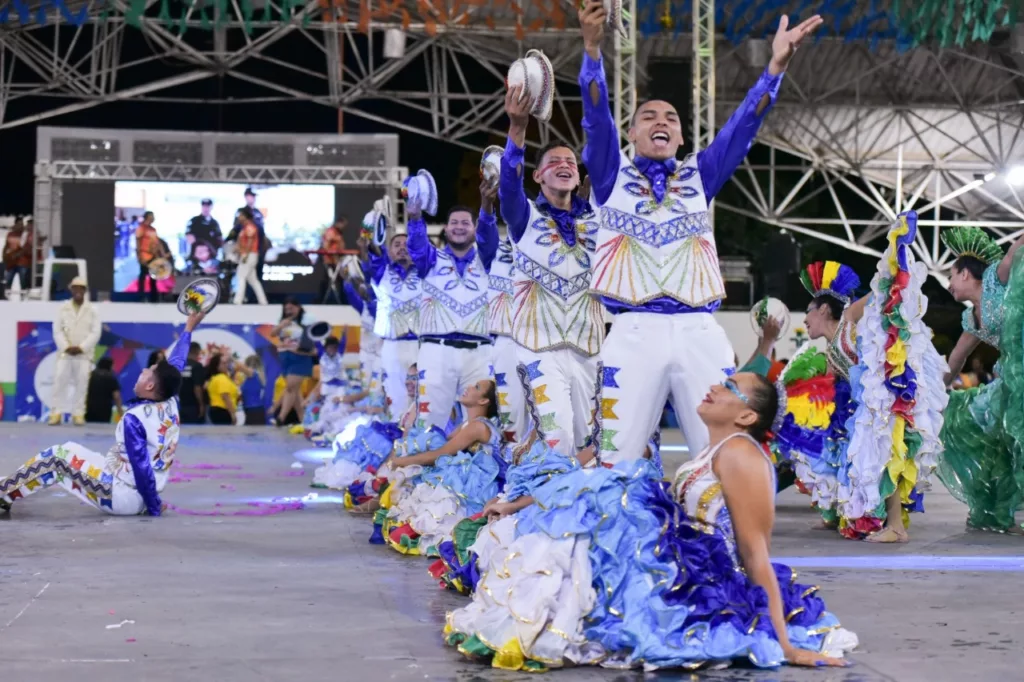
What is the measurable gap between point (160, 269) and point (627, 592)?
56.4 ft

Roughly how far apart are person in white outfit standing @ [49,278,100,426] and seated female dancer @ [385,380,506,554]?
34.9 feet

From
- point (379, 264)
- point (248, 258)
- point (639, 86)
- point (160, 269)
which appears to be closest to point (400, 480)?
point (379, 264)

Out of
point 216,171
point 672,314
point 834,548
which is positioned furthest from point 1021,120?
point 672,314

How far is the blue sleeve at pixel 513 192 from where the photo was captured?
576 centimetres

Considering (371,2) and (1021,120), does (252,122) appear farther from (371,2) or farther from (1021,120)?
(1021,120)

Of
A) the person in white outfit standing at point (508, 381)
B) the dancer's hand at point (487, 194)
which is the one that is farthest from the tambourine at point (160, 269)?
the person in white outfit standing at point (508, 381)

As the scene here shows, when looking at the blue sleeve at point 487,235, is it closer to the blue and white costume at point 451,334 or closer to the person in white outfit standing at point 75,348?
the blue and white costume at point 451,334

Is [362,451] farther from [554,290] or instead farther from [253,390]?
[253,390]

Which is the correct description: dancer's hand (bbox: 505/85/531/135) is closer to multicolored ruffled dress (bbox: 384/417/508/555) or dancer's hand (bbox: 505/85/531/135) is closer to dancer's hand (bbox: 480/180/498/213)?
dancer's hand (bbox: 480/180/498/213)

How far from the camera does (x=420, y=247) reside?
837cm

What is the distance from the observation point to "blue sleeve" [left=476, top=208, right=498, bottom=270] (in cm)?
721

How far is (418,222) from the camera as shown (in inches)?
332

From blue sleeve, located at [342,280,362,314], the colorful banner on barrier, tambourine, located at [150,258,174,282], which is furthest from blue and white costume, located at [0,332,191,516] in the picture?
tambourine, located at [150,258,174,282]

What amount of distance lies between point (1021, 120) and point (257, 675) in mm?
20013
